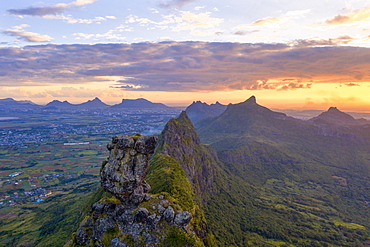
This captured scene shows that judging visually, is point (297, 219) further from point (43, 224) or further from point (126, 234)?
point (43, 224)

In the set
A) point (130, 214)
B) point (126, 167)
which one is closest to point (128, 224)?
point (130, 214)

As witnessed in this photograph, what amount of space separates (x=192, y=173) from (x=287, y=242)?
3525 inches

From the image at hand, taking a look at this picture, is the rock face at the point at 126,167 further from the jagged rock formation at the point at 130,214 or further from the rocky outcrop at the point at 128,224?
the rocky outcrop at the point at 128,224

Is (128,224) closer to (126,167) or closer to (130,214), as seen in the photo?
(130,214)

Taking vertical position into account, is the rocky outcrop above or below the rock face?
below

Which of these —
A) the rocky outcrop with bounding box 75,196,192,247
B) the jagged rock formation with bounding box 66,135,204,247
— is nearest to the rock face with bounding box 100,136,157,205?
the jagged rock formation with bounding box 66,135,204,247

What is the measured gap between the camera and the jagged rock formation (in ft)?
167

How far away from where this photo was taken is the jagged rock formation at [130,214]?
50781mm

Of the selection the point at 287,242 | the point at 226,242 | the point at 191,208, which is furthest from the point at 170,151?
the point at 287,242

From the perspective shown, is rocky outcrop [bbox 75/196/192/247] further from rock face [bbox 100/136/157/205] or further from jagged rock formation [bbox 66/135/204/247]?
rock face [bbox 100/136/157/205]

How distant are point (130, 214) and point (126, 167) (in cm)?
1245

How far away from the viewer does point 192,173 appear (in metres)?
160

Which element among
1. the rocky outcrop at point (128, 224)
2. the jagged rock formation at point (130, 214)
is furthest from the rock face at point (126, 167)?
the rocky outcrop at point (128, 224)

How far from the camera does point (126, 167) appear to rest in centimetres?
5338
